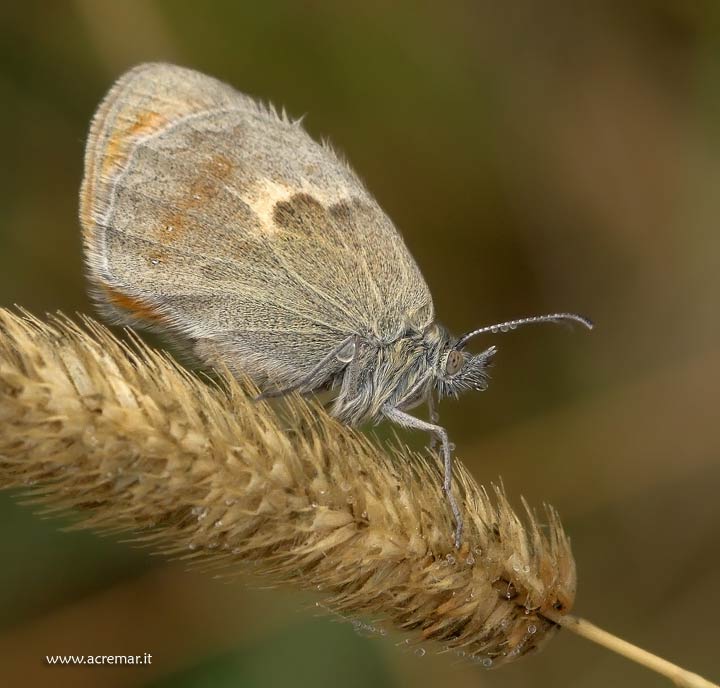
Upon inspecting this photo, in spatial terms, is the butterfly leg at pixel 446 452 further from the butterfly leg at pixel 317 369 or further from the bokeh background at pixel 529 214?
the bokeh background at pixel 529 214

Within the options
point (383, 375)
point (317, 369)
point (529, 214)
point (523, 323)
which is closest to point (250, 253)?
point (317, 369)

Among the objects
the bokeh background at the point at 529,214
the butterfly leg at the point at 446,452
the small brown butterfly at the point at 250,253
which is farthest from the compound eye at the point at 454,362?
the bokeh background at the point at 529,214

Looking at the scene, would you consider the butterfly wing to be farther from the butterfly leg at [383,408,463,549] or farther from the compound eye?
the butterfly leg at [383,408,463,549]

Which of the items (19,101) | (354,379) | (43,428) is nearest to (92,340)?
(43,428)

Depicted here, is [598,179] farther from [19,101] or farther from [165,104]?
[19,101]

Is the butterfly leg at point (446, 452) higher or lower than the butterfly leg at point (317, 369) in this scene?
lower

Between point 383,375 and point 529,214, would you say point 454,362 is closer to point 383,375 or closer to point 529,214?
point 383,375

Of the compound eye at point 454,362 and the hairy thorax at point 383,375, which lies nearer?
the hairy thorax at point 383,375
